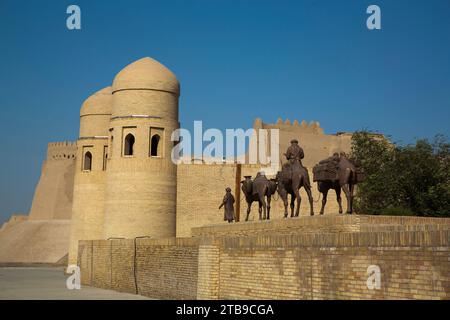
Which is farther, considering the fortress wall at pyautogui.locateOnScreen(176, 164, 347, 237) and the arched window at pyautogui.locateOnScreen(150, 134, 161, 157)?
the fortress wall at pyautogui.locateOnScreen(176, 164, 347, 237)

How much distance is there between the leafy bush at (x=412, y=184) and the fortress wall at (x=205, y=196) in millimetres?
4500

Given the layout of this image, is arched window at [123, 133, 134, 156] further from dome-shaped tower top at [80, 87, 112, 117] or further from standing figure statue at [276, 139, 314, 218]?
standing figure statue at [276, 139, 314, 218]

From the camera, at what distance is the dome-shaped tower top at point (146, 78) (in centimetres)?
2692

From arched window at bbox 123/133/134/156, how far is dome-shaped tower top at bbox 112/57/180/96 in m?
2.15

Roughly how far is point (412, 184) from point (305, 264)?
1503cm

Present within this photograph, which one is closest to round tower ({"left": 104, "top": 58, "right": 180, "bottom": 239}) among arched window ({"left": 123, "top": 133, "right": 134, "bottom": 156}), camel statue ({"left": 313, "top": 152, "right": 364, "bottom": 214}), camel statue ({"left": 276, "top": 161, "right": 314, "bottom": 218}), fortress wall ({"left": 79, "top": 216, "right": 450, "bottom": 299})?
arched window ({"left": 123, "top": 133, "right": 134, "bottom": 156})

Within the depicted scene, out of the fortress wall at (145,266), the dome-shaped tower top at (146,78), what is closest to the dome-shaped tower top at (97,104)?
the dome-shaped tower top at (146,78)

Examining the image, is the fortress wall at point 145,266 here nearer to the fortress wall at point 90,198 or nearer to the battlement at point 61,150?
the fortress wall at point 90,198

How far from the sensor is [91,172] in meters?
32.2

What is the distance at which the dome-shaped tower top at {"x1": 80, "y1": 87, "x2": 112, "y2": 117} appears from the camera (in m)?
32.9

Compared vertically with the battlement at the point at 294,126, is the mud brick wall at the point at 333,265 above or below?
below

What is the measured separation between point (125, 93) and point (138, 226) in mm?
5820

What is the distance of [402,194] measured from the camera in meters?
24.1
